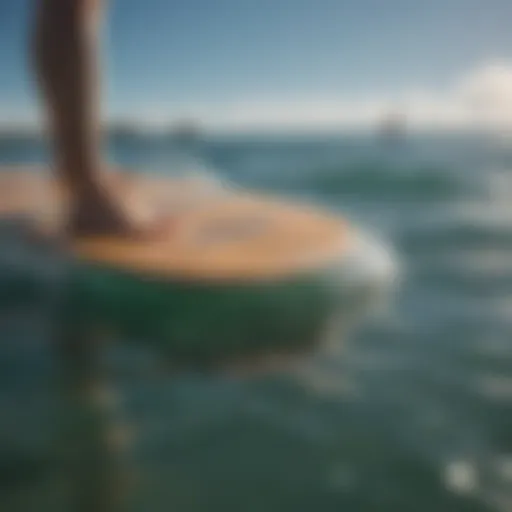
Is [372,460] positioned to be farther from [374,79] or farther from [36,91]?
[36,91]

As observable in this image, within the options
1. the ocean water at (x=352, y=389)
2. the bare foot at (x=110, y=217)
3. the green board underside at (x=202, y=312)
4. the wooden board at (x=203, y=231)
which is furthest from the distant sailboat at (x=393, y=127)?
the bare foot at (x=110, y=217)

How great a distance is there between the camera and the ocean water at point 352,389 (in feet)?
3.32

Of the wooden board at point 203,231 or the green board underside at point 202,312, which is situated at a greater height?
the wooden board at point 203,231

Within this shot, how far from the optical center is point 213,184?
1.25 meters

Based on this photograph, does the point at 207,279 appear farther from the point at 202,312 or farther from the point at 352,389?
the point at 352,389

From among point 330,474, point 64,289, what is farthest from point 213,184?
point 330,474

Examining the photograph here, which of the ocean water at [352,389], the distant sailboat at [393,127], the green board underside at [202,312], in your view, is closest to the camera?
the ocean water at [352,389]

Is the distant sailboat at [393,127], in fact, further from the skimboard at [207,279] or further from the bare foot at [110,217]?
Answer: the bare foot at [110,217]

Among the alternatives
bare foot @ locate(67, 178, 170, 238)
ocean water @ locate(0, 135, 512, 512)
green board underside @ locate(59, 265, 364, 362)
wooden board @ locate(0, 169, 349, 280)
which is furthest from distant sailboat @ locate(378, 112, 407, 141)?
bare foot @ locate(67, 178, 170, 238)

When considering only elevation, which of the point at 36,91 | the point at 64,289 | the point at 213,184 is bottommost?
the point at 64,289

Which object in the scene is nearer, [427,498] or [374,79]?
[427,498]

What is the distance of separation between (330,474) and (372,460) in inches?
2.6

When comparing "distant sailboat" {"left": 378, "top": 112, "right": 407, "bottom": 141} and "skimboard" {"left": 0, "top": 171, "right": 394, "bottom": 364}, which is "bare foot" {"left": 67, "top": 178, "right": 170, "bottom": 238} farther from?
"distant sailboat" {"left": 378, "top": 112, "right": 407, "bottom": 141}

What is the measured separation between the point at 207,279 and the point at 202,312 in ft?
0.17
